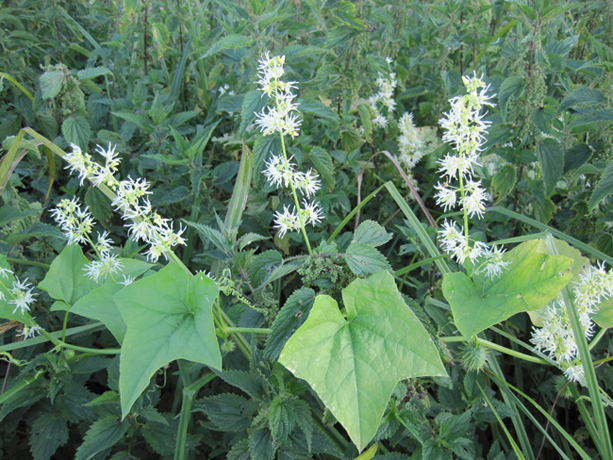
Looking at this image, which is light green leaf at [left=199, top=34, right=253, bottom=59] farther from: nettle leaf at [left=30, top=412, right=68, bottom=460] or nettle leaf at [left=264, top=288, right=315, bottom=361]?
nettle leaf at [left=30, top=412, right=68, bottom=460]

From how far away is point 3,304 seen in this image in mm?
1272

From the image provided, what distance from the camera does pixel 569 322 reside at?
131cm

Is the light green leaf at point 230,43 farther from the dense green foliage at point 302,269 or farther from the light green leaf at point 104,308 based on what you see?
the light green leaf at point 104,308

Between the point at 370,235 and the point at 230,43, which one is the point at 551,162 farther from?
the point at 230,43

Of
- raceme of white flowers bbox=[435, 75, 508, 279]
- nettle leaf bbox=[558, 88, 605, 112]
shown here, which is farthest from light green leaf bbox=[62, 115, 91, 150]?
nettle leaf bbox=[558, 88, 605, 112]

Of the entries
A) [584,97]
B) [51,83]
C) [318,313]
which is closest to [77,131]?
[51,83]

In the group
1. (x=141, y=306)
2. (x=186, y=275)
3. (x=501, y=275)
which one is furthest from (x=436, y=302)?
(x=141, y=306)

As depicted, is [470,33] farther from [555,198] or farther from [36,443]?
[36,443]

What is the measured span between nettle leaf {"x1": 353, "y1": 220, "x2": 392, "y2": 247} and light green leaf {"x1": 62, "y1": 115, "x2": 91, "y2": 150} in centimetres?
143

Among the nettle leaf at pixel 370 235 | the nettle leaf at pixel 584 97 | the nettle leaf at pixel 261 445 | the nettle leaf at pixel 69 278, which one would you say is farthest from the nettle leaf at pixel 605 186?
the nettle leaf at pixel 69 278

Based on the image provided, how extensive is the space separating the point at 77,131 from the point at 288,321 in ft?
5.04

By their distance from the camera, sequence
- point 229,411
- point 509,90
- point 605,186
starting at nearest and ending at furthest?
1. point 229,411
2. point 605,186
3. point 509,90

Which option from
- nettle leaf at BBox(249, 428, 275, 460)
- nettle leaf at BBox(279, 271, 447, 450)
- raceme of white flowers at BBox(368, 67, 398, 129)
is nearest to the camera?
nettle leaf at BBox(279, 271, 447, 450)

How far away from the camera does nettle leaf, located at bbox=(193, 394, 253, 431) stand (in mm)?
1253
